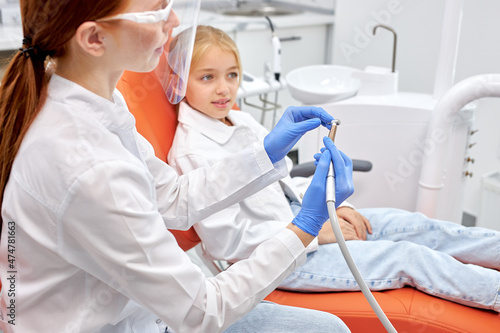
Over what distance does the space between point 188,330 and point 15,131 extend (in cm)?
43

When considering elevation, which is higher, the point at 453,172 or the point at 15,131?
the point at 15,131

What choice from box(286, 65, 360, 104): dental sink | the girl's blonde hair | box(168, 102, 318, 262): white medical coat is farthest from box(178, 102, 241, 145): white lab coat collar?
box(286, 65, 360, 104): dental sink

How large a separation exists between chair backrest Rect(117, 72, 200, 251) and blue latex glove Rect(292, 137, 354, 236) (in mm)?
497

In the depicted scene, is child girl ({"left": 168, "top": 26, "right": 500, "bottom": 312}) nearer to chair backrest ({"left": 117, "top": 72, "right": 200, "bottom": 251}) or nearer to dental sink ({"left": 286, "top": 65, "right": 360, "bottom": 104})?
chair backrest ({"left": 117, "top": 72, "right": 200, "bottom": 251})

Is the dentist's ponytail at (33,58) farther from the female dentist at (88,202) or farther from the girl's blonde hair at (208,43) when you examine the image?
the girl's blonde hair at (208,43)

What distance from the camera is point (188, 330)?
0.80 metres

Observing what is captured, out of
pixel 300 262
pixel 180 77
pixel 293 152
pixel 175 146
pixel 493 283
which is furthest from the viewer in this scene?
pixel 293 152

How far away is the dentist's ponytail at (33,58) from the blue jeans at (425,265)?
31.4 inches

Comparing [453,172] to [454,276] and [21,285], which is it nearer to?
[454,276]

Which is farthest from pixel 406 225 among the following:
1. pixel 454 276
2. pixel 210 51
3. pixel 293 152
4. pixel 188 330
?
pixel 293 152

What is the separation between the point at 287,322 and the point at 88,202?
1.75 ft

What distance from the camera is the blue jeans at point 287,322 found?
1.02 m

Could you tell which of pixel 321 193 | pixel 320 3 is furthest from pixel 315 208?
pixel 320 3

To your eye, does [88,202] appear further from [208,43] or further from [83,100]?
[208,43]
